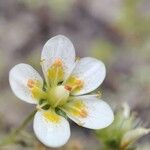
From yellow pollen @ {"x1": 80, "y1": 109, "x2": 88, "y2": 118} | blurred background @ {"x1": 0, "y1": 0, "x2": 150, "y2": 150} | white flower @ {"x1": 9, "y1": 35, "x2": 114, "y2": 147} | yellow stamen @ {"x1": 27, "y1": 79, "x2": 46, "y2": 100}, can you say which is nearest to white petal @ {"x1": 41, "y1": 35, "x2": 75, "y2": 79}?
white flower @ {"x1": 9, "y1": 35, "x2": 114, "y2": 147}

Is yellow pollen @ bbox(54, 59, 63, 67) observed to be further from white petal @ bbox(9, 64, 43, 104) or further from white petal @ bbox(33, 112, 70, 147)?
white petal @ bbox(33, 112, 70, 147)

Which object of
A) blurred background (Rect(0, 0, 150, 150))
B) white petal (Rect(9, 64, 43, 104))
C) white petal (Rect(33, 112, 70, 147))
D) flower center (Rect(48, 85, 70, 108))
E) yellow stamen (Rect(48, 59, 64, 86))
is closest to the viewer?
white petal (Rect(33, 112, 70, 147))

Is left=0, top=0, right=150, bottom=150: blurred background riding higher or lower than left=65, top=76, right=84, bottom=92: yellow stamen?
lower

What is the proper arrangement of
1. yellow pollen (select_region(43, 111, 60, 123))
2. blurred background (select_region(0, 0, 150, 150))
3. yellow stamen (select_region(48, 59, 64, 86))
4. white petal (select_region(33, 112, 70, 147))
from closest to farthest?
white petal (select_region(33, 112, 70, 147)), yellow pollen (select_region(43, 111, 60, 123)), yellow stamen (select_region(48, 59, 64, 86)), blurred background (select_region(0, 0, 150, 150))

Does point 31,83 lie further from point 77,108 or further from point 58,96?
point 77,108

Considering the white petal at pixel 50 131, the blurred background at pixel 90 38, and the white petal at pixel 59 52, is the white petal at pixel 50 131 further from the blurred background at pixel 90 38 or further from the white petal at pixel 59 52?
the blurred background at pixel 90 38

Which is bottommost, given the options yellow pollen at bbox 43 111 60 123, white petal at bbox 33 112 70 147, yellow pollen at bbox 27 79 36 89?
yellow pollen at bbox 43 111 60 123

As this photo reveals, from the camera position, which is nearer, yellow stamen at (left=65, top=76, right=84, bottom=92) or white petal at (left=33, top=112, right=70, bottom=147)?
white petal at (left=33, top=112, right=70, bottom=147)

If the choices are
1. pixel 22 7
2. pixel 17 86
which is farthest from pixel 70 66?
pixel 22 7
